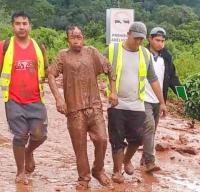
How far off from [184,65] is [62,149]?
36.8 ft

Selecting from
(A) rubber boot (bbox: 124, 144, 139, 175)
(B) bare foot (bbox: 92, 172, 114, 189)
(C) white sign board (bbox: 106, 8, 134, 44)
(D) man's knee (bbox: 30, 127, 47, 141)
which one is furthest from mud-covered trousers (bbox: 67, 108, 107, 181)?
(C) white sign board (bbox: 106, 8, 134, 44)

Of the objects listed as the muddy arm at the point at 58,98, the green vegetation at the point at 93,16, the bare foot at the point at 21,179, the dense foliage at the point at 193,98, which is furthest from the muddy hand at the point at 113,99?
the green vegetation at the point at 93,16

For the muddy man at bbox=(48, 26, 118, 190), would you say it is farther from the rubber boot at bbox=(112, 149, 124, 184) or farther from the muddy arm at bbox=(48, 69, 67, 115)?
the rubber boot at bbox=(112, 149, 124, 184)

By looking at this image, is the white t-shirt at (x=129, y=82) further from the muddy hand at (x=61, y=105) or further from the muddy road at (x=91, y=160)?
the muddy road at (x=91, y=160)

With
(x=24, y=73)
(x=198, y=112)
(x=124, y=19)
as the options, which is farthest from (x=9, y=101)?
(x=198, y=112)

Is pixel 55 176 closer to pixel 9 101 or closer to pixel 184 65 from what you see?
pixel 9 101

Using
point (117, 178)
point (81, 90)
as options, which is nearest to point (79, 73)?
point (81, 90)

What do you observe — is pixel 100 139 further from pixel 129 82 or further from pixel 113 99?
pixel 129 82

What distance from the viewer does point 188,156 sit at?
8.17m

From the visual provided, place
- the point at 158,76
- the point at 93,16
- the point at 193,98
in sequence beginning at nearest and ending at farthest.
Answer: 1. the point at 158,76
2. the point at 193,98
3. the point at 93,16

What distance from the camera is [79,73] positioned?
5473mm

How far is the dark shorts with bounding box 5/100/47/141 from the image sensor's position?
543 centimetres

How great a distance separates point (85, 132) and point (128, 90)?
0.62 m

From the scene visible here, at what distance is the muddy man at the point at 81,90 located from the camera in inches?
216
